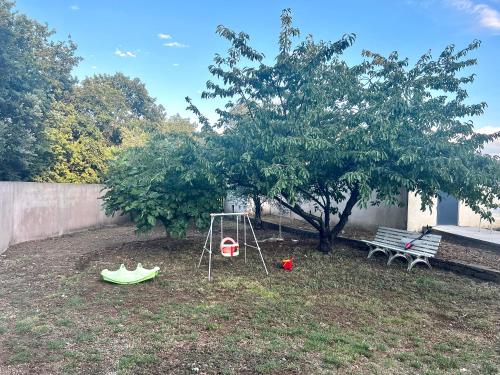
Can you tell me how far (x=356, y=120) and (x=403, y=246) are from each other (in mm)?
2616

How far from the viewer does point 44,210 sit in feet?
29.5

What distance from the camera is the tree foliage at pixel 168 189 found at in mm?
6305

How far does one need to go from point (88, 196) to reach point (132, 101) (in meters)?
16.1

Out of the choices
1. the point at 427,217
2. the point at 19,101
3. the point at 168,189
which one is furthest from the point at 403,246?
the point at 19,101

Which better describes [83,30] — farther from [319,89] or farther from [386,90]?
[386,90]

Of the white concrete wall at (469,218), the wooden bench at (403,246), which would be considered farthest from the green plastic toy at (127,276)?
the white concrete wall at (469,218)

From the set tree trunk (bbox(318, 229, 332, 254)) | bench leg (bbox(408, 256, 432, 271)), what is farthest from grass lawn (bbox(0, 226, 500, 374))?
tree trunk (bbox(318, 229, 332, 254))

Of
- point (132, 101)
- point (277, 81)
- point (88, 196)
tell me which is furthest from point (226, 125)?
point (132, 101)

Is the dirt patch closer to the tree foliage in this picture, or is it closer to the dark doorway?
the dark doorway

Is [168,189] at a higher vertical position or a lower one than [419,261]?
higher

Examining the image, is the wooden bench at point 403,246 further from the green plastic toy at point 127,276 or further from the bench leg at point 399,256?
the green plastic toy at point 127,276

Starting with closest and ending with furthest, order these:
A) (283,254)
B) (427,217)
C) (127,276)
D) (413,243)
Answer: (127,276), (413,243), (283,254), (427,217)

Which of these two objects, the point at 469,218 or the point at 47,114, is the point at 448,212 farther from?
the point at 47,114

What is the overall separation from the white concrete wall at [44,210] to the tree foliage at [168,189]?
6.93 ft
